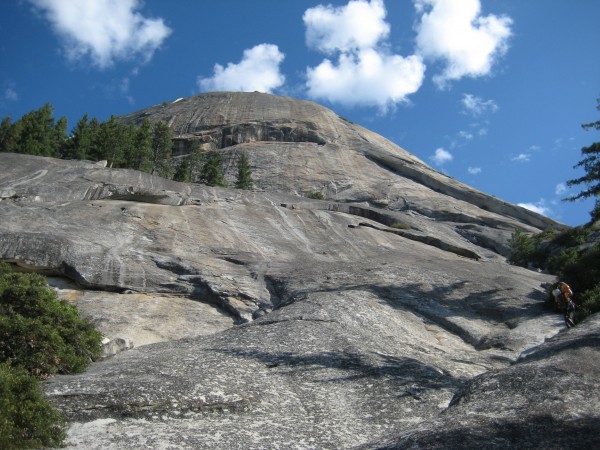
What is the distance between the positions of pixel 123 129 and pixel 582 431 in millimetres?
61086

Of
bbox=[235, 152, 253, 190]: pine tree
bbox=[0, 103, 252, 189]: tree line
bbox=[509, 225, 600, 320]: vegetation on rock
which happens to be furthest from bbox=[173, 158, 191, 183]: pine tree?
bbox=[509, 225, 600, 320]: vegetation on rock

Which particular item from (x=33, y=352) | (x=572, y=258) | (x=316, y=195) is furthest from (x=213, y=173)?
(x=33, y=352)

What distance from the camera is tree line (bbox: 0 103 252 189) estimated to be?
191 feet

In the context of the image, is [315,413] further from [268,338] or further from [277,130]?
[277,130]

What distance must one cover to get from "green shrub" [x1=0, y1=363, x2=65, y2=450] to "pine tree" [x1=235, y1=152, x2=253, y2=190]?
45722mm

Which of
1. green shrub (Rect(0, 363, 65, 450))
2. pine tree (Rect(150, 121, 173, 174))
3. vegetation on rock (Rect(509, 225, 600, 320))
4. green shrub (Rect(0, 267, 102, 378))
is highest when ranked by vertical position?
pine tree (Rect(150, 121, 173, 174))

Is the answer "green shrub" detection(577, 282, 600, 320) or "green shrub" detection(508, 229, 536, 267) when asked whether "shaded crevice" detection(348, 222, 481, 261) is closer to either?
"green shrub" detection(508, 229, 536, 267)

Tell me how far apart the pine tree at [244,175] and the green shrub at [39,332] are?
40476 millimetres

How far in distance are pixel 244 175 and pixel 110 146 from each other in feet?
47.5

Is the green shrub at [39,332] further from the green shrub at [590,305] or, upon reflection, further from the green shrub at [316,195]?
the green shrub at [316,195]

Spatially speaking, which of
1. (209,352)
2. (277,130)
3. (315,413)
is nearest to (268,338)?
(209,352)

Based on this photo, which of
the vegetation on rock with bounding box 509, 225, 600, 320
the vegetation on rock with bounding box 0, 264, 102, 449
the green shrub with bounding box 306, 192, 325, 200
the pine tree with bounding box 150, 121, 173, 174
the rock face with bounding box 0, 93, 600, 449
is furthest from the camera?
the pine tree with bounding box 150, 121, 173, 174

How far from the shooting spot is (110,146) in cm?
6075

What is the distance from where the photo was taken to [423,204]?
177 ft
